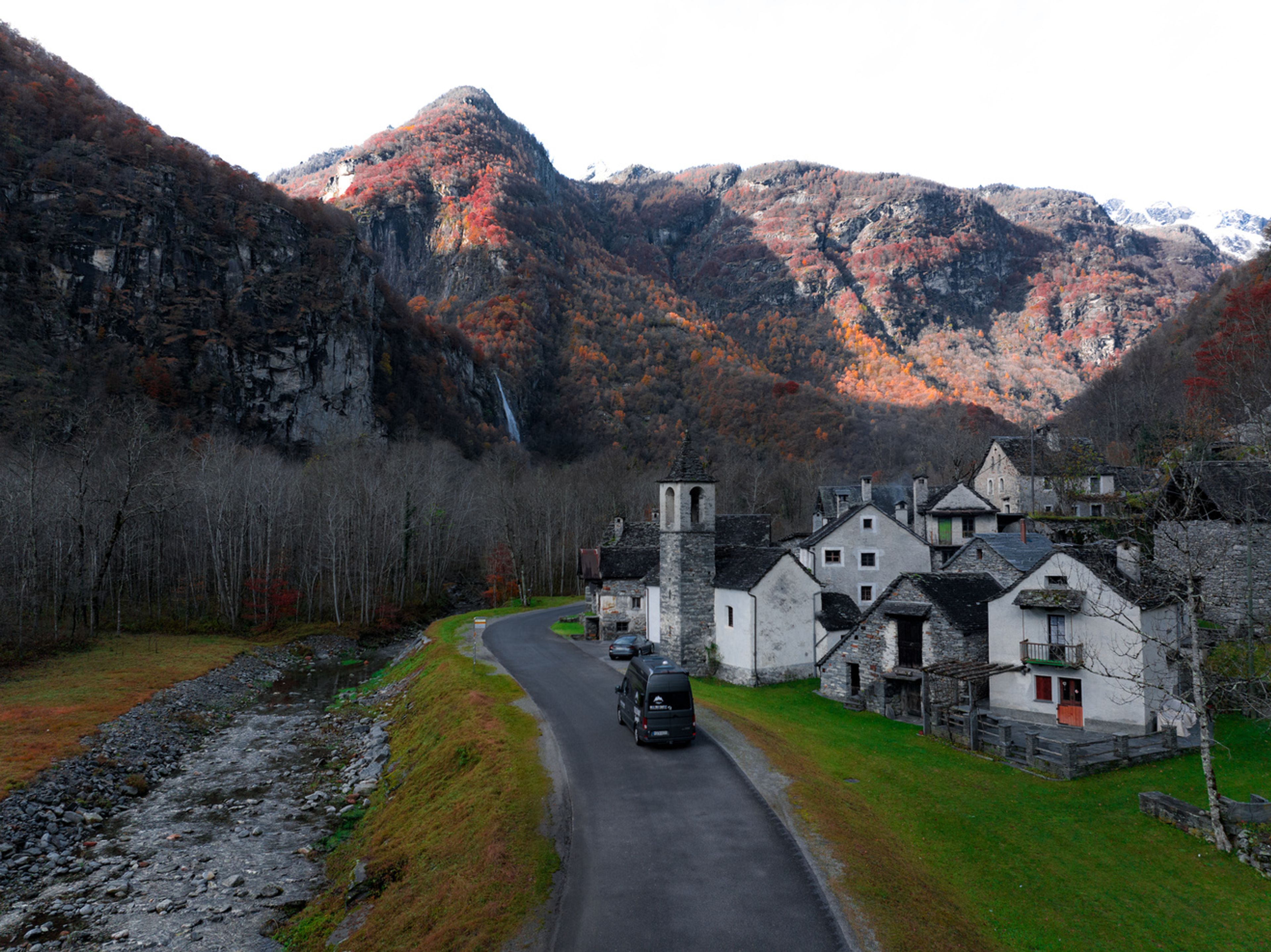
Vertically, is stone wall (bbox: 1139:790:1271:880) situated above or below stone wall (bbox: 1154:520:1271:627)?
below

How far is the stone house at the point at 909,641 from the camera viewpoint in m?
29.8

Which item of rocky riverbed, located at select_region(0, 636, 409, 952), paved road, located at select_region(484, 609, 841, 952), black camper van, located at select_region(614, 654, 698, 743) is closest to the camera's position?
paved road, located at select_region(484, 609, 841, 952)

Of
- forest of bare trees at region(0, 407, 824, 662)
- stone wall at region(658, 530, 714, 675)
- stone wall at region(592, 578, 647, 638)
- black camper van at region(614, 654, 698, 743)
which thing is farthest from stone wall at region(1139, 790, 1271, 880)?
forest of bare trees at region(0, 407, 824, 662)

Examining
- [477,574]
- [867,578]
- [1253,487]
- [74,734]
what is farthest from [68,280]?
[1253,487]

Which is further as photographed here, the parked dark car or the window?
the parked dark car

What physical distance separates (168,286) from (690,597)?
92330mm

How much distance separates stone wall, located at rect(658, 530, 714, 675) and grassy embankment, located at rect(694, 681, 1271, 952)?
11156 mm

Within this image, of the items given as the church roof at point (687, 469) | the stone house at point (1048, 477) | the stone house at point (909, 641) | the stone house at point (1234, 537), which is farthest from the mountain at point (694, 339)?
the stone house at point (909, 641)

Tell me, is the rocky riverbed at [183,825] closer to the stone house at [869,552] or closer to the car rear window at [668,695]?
the car rear window at [668,695]

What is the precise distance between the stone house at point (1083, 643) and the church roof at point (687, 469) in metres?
15.7

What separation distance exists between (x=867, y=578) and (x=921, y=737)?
16468 millimetres

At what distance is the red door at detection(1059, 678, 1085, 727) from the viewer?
27.1 meters

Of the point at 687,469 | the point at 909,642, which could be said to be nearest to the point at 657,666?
the point at 909,642

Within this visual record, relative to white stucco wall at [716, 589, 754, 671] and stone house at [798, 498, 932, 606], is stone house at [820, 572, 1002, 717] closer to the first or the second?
white stucco wall at [716, 589, 754, 671]
